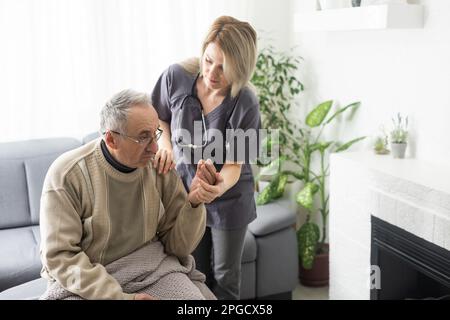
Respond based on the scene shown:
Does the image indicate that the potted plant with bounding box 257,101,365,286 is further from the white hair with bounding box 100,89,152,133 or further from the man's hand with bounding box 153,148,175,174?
the white hair with bounding box 100,89,152,133

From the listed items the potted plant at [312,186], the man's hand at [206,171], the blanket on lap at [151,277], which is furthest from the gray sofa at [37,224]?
the man's hand at [206,171]

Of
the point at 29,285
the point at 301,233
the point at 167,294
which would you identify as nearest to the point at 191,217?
the point at 167,294

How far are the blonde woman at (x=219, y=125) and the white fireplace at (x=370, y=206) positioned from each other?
2.00 feet

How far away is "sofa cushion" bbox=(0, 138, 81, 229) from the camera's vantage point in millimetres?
2812

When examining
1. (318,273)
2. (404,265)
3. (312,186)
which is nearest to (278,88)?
(312,186)

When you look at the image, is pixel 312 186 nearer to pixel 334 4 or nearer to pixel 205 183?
pixel 334 4

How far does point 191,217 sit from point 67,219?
0.36 metres

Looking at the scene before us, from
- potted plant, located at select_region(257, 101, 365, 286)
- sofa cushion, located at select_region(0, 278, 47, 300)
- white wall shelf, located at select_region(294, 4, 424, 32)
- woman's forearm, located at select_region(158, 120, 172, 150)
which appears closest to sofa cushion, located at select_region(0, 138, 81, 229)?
sofa cushion, located at select_region(0, 278, 47, 300)

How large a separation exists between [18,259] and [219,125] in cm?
108

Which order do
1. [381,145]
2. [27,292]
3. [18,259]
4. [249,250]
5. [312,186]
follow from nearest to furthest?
[27,292], [18,259], [381,145], [249,250], [312,186]

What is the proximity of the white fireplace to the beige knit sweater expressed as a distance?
3.03ft

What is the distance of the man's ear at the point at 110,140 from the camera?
5.36 ft

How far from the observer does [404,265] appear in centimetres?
262

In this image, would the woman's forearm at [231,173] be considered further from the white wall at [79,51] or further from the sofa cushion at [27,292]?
the white wall at [79,51]
